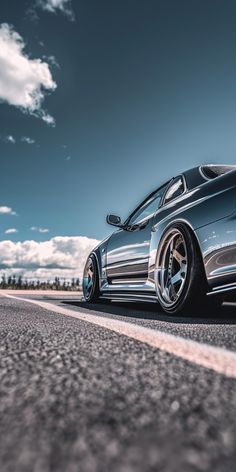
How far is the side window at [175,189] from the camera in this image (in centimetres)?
404

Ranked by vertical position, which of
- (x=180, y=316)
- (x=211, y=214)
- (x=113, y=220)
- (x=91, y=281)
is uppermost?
(x=113, y=220)

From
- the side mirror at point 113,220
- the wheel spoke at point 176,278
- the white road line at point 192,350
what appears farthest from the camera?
the side mirror at point 113,220

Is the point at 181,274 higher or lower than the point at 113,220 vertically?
lower

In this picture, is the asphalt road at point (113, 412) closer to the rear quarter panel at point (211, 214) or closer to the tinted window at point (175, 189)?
the rear quarter panel at point (211, 214)

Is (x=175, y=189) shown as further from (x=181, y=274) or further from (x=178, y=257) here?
(x=181, y=274)

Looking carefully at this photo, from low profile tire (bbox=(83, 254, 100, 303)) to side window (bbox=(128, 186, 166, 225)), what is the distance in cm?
124

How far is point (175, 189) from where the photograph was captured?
4.20 metres

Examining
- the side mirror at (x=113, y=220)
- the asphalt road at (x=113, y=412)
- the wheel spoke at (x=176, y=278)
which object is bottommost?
the asphalt road at (x=113, y=412)

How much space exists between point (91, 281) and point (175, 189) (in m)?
2.45

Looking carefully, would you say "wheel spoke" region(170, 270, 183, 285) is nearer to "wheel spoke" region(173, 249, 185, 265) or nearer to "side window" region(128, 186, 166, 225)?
"wheel spoke" region(173, 249, 185, 265)

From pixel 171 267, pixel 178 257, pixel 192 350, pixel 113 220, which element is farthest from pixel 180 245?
pixel 192 350

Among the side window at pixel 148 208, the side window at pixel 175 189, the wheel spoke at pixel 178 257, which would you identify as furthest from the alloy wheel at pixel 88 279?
the wheel spoke at pixel 178 257

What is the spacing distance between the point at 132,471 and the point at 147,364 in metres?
0.74

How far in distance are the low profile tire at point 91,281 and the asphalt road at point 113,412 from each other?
439 cm
